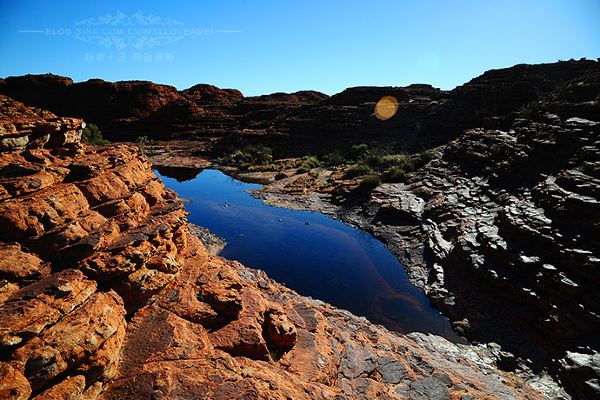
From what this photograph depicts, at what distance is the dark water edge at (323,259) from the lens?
14023 mm

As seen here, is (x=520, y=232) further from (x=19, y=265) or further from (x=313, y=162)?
(x=313, y=162)

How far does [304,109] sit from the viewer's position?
58125 mm

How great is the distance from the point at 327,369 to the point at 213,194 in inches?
1028

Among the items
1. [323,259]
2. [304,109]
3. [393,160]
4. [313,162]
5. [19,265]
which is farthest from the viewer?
[304,109]

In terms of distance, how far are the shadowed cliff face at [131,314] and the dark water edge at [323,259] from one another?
14.5 ft

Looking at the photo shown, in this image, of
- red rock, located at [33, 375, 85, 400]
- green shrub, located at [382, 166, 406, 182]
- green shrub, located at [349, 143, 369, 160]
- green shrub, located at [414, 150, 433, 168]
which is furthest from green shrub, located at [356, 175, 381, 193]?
red rock, located at [33, 375, 85, 400]

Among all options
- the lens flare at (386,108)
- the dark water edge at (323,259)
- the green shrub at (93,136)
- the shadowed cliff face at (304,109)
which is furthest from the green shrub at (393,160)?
the green shrub at (93,136)

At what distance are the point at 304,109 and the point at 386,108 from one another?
581 inches

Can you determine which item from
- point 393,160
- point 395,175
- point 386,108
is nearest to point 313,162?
point 393,160

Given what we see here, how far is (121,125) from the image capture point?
66.9 metres

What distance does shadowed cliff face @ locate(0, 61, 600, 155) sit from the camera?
3847 cm

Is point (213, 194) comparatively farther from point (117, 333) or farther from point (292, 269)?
point (117, 333)

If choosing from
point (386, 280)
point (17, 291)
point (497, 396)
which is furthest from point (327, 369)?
point (386, 280)

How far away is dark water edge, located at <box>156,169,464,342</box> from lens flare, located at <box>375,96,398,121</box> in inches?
1085
